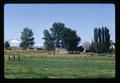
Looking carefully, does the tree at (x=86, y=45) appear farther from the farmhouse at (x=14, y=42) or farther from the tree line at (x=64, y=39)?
the farmhouse at (x=14, y=42)

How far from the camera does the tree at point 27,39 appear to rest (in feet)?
11.0

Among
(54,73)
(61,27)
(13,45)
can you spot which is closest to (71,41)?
(61,27)

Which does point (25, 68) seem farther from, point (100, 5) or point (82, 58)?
point (100, 5)

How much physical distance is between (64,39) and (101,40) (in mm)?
423

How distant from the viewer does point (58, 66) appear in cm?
337

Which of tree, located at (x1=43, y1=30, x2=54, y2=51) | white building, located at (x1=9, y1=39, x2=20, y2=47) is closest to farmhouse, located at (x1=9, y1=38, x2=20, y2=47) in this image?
white building, located at (x1=9, y1=39, x2=20, y2=47)

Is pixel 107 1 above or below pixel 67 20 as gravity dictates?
above

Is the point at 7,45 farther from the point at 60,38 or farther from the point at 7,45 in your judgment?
the point at 60,38

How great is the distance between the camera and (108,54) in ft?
11.3

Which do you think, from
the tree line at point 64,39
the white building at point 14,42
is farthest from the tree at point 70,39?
the white building at point 14,42

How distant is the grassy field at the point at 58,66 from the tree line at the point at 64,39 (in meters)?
0.09

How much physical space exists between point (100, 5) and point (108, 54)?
570 millimetres

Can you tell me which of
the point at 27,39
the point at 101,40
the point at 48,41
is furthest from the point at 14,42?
the point at 101,40
